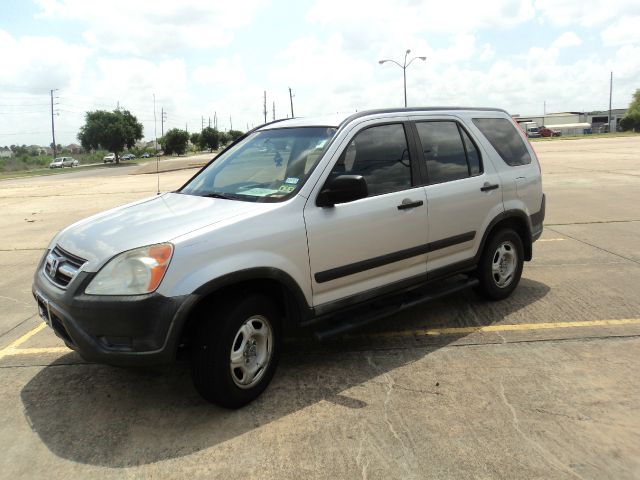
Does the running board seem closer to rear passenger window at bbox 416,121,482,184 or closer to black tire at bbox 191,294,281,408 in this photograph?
black tire at bbox 191,294,281,408

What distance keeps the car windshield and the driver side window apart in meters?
0.20

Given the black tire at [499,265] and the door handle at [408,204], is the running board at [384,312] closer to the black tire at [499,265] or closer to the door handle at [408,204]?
the black tire at [499,265]

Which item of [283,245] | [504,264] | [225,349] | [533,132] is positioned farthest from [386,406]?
[533,132]

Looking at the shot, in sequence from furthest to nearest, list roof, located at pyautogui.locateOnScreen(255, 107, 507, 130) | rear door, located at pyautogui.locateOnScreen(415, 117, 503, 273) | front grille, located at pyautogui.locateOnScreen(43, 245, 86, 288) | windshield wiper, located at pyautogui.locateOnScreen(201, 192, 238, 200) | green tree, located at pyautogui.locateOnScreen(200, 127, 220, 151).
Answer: green tree, located at pyautogui.locateOnScreen(200, 127, 220, 151) < rear door, located at pyautogui.locateOnScreen(415, 117, 503, 273) < roof, located at pyautogui.locateOnScreen(255, 107, 507, 130) < windshield wiper, located at pyautogui.locateOnScreen(201, 192, 238, 200) < front grille, located at pyautogui.locateOnScreen(43, 245, 86, 288)

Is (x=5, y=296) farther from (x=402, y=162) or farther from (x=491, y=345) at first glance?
(x=491, y=345)

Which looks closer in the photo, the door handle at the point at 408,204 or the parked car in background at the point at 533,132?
the door handle at the point at 408,204

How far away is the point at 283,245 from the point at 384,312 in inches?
42.4

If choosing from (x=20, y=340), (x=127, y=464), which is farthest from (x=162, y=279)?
(x=20, y=340)

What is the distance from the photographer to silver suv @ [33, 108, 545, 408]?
2.91m

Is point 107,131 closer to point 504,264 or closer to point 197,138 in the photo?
point 197,138

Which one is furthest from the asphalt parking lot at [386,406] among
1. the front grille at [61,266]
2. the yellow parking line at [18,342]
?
the front grille at [61,266]

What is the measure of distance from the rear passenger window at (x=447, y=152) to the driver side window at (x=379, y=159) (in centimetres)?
24

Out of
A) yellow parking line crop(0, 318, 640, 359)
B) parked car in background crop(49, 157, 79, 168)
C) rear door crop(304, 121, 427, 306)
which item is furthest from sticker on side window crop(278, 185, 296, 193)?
parked car in background crop(49, 157, 79, 168)

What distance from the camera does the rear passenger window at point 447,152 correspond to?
14.0 feet
